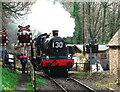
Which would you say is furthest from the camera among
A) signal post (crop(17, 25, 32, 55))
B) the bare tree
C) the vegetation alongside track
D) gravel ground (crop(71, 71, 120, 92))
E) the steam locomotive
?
the steam locomotive

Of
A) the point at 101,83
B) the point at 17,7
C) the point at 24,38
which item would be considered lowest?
the point at 101,83

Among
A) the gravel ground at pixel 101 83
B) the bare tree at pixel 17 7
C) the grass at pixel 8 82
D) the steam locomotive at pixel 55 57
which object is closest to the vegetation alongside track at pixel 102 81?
the gravel ground at pixel 101 83

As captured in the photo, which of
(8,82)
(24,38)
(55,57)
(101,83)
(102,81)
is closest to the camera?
(8,82)

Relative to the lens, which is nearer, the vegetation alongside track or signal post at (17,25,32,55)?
the vegetation alongside track

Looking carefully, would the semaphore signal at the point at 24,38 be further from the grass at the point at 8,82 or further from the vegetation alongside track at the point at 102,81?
the vegetation alongside track at the point at 102,81

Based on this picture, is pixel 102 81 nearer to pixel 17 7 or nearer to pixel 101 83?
pixel 101 83

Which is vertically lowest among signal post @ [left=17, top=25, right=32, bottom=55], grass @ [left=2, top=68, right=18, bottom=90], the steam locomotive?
grass @ [left=2, top=68, right=18, bottom=90]

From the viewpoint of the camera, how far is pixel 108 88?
34.6 feet

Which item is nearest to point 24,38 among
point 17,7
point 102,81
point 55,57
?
point 17,7

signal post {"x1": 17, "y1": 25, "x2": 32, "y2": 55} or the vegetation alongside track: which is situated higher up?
signal post {"x1": 17, "y1": 25, "x2": 32, "y2": 55}

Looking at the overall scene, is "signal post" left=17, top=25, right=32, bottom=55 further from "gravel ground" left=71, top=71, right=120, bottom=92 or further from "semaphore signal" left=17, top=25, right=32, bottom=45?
"gravel ground" left=71, top=71, right=120, bottom=92

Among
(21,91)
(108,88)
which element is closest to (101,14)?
(108,88)

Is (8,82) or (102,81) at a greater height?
(8,82)

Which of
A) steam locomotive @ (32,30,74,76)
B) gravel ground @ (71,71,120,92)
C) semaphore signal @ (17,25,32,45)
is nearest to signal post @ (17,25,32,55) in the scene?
semaphore signal @ (17,25,32,45)
